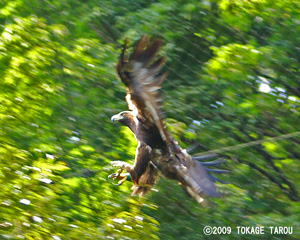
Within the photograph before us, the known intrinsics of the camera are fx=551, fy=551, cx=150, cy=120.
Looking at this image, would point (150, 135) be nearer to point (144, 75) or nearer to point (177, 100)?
point (144, 75)

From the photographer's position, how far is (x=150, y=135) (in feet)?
14.4

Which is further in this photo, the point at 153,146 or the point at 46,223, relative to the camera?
the point at 153,146

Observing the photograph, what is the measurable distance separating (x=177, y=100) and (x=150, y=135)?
1.82 meters

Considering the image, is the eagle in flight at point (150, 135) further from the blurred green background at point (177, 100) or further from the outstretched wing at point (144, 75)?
the blurred green background at point (177, 100)

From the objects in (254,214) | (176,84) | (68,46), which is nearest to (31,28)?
(68,46)

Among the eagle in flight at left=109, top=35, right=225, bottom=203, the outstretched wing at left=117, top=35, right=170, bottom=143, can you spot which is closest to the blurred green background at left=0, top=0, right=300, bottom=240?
the eagle in flight at left=109, top=35, right=225, bottom=203

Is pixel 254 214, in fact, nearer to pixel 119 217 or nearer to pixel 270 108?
pixel 270 108

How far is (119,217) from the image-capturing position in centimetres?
437

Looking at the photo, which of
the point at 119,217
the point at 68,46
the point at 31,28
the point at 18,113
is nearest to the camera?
the point at 119,217

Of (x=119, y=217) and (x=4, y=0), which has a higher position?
(x=4, y=0)

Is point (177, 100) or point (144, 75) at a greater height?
point (144, 75)

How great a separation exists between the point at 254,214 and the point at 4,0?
374cm

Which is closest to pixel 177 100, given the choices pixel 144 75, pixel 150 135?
pixel 150 135

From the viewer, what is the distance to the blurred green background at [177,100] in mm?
5406
